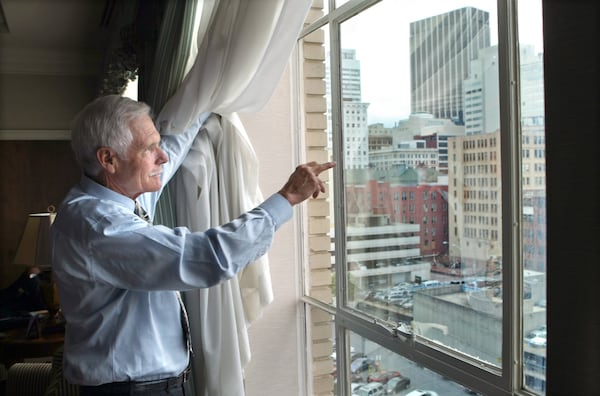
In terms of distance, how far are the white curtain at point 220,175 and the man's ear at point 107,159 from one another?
43 centimetres

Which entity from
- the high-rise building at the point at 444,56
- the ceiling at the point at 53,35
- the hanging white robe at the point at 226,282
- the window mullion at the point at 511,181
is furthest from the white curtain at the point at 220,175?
the ceiling at the point at 53,35

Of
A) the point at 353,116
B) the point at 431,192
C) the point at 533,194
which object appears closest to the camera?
the point at 533,194

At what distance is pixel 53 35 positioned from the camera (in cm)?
541

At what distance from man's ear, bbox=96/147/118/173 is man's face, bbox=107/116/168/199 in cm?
1

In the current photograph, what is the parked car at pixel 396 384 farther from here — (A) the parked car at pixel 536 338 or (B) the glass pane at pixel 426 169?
(A) the parked car at pixel 536 338

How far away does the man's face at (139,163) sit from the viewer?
1598 millimetres

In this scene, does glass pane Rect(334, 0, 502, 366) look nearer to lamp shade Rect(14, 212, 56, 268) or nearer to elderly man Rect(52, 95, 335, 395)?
elderly man Rect(52, 95, 335, 395)

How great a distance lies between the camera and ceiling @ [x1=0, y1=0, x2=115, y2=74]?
4.55 m

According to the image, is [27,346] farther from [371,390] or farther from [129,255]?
[129,255]

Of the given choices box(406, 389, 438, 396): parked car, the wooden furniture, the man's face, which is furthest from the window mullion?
the wooden furniture

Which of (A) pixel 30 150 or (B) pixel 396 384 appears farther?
(A) pixel 30 150

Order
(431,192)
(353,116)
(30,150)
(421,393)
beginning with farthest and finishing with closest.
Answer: (30,150)
(353,116)
(421,393)
(431,192)

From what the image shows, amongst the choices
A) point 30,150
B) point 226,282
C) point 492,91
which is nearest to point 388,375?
point 226,282

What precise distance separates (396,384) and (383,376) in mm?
95
